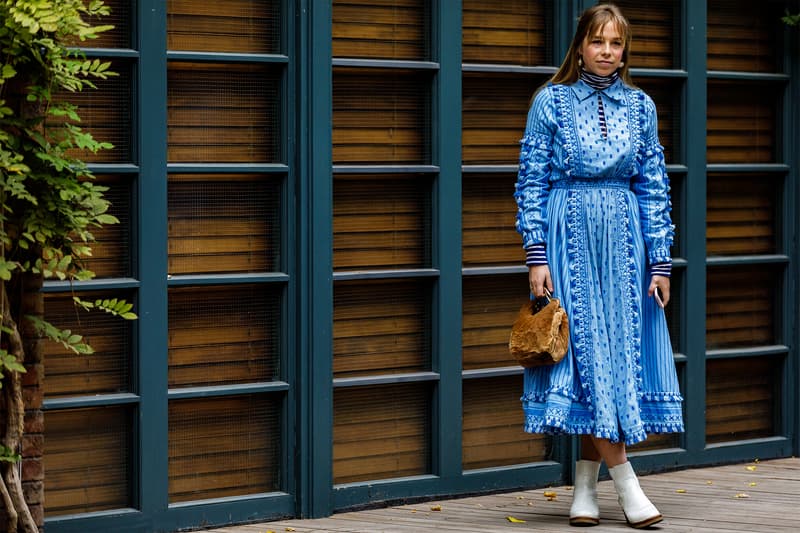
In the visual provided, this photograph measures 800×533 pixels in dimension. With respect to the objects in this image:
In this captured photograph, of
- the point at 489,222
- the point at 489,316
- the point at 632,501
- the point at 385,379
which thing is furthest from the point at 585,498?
the point at 489,222

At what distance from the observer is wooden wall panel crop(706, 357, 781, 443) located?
786 cm

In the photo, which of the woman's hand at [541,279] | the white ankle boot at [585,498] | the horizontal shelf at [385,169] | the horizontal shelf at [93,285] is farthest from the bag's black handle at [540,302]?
the horizontal shelf at [93,285]

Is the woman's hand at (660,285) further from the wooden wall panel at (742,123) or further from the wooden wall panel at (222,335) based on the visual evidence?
the wooden wall panel at (742,123)

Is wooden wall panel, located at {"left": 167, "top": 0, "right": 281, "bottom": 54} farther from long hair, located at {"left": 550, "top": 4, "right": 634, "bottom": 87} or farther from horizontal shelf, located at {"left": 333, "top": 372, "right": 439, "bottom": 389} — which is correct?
horizontal shelf, located at {"left": 333, "top": 372, "right": 439, "bottom": 389}

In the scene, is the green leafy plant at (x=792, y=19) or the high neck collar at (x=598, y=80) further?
the green leafy plant at (x=792, y=19)

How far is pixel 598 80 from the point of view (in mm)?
6277

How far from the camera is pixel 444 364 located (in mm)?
6855

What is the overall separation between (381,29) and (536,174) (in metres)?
1.04

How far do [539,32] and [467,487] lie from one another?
2131 mm

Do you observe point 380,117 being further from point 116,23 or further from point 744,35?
point 744,35

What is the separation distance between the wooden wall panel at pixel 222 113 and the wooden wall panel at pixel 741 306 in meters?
2.59

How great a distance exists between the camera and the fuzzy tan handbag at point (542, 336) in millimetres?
6004

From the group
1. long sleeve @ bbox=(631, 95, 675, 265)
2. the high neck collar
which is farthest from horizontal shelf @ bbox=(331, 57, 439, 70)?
long sleeve @ bbox=(631, 95, 675, 265)

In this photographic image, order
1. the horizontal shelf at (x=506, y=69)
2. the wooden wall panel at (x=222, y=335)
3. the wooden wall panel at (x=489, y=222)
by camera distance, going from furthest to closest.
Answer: the wooden wall panel at (x=489, y=222)
the horizontal shelf at (x=506, y=69)
the wooden wall panel at (x=222, y=335)
